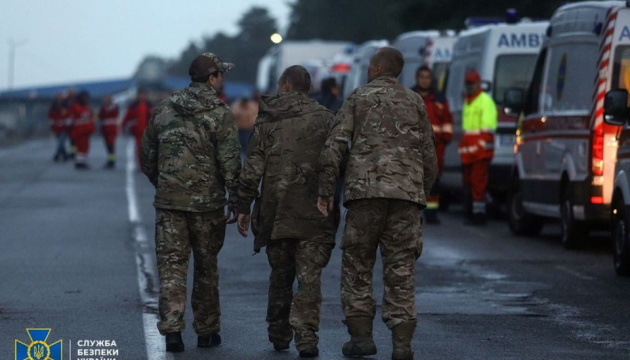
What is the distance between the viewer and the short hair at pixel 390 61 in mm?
9062

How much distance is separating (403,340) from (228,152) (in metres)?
1.52

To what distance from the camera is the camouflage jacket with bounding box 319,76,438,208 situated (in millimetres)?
8828

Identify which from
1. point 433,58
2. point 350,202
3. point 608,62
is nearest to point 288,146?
point 350,202

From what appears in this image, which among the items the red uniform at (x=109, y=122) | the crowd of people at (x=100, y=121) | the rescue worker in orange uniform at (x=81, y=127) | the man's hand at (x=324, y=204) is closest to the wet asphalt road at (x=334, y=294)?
the man's hand at (x=324, y=204)

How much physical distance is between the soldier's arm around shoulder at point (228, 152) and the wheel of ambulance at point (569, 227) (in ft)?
23.5

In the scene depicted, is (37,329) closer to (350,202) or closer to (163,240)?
(163,240)

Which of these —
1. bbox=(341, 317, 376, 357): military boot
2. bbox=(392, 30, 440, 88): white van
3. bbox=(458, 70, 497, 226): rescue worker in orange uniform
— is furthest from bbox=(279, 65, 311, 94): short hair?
bbox=(392, 30, 440, 88): white van

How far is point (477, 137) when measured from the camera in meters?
19.5

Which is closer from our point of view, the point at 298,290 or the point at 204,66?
the point at 298,290

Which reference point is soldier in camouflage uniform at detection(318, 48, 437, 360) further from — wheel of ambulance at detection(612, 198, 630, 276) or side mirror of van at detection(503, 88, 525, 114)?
side mirror of van at detection(503, 88, 525, 114)

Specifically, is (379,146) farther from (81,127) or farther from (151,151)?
(81,127)

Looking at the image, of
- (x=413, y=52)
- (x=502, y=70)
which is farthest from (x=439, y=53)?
(x=502, y=70)

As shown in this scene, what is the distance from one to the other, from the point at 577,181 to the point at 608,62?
4.49 ft

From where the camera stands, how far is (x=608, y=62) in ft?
49.1
